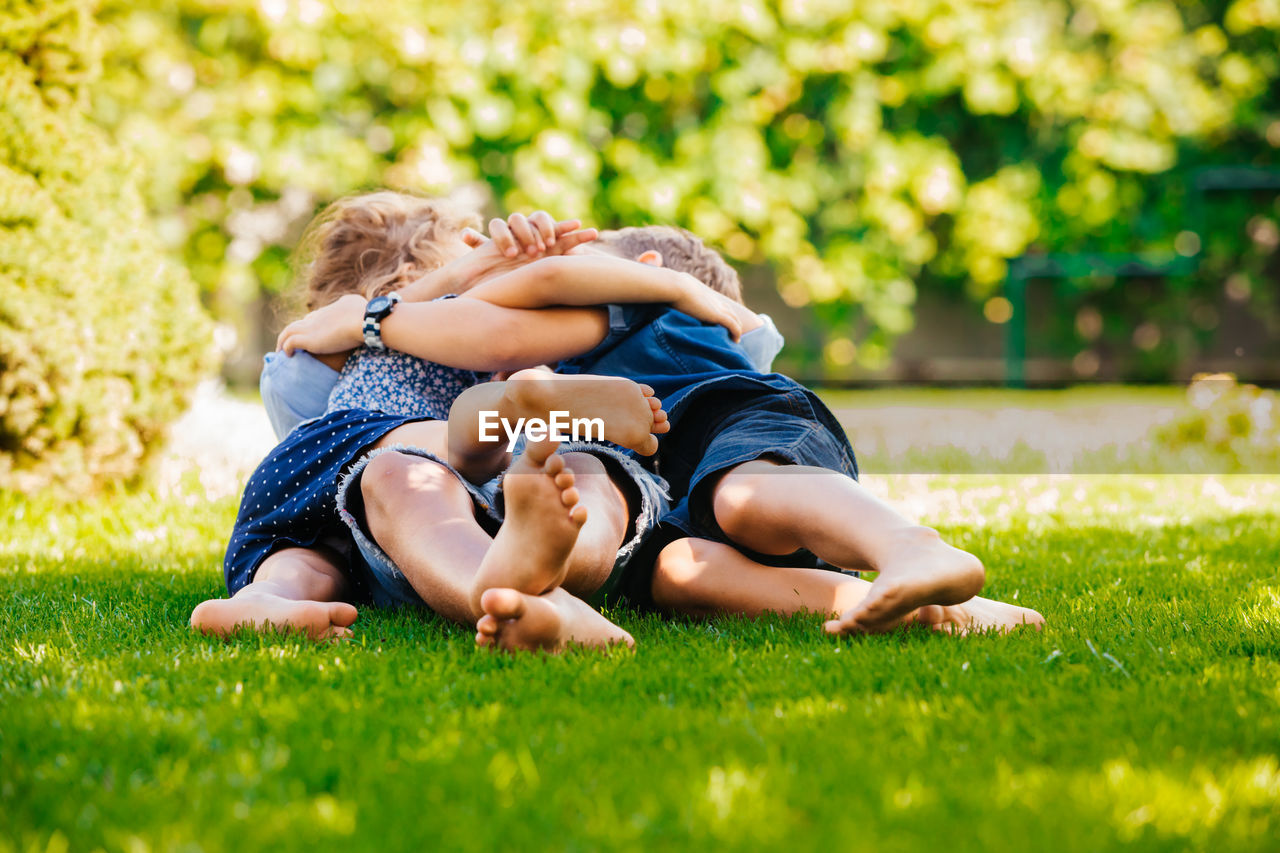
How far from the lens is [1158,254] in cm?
845

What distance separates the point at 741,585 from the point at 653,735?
2.50ft

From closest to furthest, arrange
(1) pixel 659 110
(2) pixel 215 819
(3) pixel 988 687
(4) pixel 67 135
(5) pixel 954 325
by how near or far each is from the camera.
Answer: (2) pixel 215 819, (3) pixel 988 687, (4) pixel 67 135, (1) pixel 659 110, (5) pixel 954 325

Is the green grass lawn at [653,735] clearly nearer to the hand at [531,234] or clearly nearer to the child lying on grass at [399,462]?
the child lying on grass at [399,462]

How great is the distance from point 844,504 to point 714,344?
0.69 meters

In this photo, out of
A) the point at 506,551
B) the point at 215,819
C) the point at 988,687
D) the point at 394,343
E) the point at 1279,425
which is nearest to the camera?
the point at 215,819

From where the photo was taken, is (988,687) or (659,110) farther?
(659,110)

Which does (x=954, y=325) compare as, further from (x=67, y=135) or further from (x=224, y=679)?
(x=224, y=679)

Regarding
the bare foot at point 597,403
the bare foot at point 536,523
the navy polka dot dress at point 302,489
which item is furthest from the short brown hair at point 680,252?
the bare foot at point 536,523

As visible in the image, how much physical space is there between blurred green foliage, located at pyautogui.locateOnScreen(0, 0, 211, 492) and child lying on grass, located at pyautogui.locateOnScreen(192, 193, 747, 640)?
1.28 m

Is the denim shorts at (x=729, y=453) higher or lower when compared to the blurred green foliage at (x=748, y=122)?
lower

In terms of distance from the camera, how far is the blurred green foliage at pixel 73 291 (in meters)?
3.43

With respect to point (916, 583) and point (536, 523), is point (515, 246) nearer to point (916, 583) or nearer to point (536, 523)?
point (536, 523)

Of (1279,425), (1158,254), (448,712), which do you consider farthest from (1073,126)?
(448,712)

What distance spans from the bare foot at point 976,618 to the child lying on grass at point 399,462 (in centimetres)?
56
